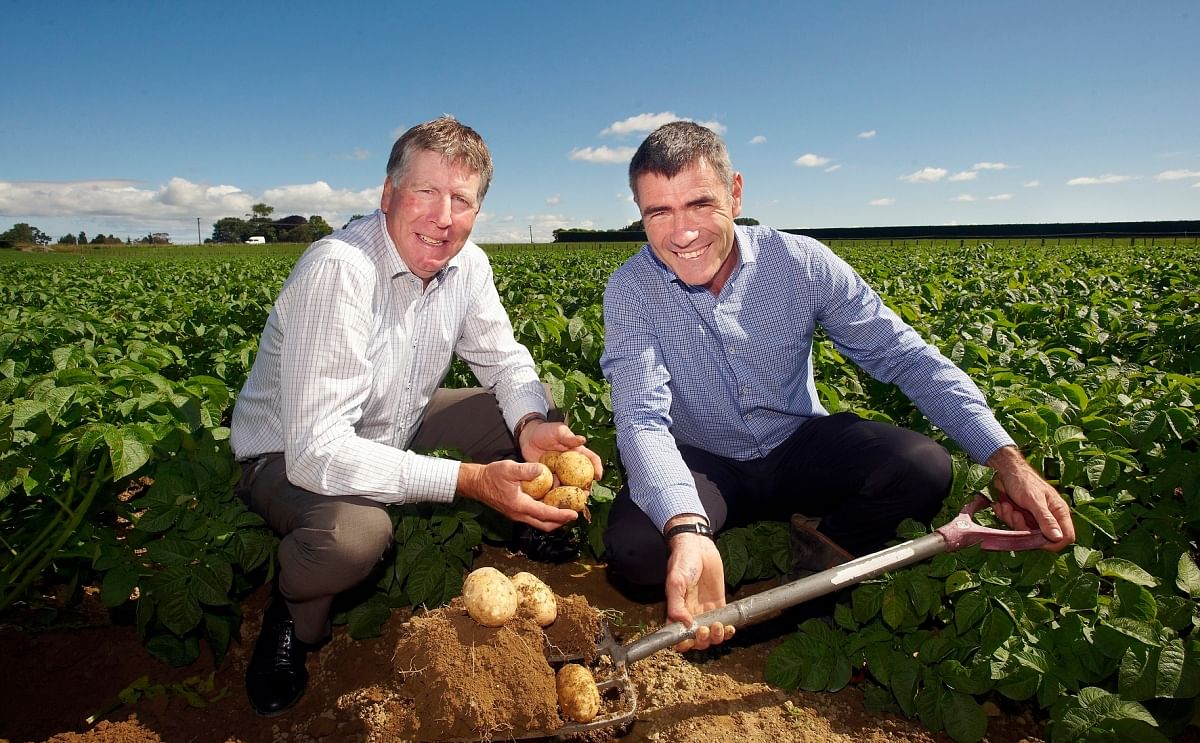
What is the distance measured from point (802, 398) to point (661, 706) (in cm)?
123

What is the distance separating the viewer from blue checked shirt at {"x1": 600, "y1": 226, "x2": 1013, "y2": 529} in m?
2.55

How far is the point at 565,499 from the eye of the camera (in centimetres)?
232

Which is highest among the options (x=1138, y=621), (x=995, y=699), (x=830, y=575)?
(x=830, y=575)

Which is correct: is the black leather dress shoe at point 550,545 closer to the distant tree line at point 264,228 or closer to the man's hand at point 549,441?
the man's hand at point 549,441

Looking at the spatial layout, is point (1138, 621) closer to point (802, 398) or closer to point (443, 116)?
point (802, 398)

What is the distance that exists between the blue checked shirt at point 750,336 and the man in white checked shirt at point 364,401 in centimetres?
43

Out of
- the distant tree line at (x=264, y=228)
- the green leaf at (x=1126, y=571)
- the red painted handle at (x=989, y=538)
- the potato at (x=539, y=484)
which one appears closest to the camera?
the green leaf at (x=1126, y=571)

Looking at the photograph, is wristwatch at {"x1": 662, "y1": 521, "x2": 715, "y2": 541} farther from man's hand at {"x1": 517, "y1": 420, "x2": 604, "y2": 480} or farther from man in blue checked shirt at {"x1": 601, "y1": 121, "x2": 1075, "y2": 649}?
man's hand at {"x1": 517, "y1": 420, "x2": 604, "y2": 480}

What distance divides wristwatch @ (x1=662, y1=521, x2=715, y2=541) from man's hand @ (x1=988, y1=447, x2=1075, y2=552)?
934mm

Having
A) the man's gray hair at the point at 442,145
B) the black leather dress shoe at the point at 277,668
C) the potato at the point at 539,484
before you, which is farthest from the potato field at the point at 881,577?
the man's gray hair at the point at 442,145

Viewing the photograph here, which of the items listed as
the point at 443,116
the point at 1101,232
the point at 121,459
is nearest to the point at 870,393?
the point at 443,116

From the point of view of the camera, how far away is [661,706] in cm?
228

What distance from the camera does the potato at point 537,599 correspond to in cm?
202

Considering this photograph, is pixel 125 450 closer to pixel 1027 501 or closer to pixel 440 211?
pixel 440 211
